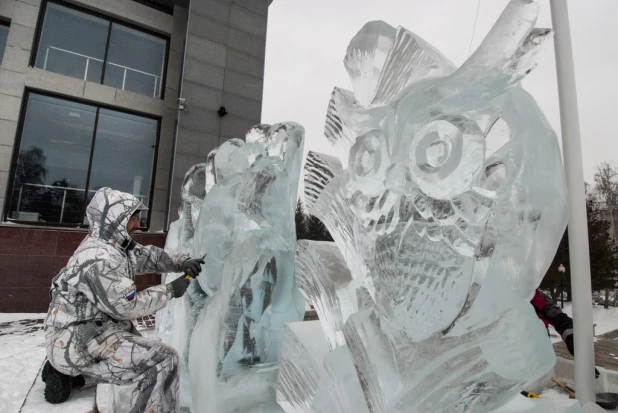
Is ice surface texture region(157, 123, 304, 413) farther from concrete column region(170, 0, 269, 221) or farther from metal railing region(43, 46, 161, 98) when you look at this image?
metal railing region(43, 46, 161, 98)

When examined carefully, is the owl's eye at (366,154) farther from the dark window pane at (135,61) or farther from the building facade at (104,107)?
the dark window pane at (135,61)

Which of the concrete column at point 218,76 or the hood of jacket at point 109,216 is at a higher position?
the concrete column at point 218,76

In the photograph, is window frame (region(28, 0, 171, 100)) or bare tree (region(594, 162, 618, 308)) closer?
window frame (region(28, 0, 171, 100))

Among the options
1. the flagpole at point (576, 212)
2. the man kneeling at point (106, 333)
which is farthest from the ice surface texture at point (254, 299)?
the flagpole at point (576, 212)

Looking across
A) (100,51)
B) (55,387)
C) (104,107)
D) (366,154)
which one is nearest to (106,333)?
(55,387)

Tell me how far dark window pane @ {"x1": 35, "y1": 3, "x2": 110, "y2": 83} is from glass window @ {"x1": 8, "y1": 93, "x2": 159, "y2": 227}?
0.67m

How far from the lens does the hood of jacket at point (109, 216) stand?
6.25 ft

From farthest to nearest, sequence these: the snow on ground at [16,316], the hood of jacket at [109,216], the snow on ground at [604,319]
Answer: the snow on ground at [604,319] < the snow on ground at [16,316] < the hood of jacket at [109,216]

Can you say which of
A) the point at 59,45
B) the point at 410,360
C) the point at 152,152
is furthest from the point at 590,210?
the point at 59,45

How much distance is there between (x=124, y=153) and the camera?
23.8ft

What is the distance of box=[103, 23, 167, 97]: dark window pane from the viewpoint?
7.32 metres

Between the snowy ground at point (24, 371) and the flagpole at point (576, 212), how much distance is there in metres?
0.81

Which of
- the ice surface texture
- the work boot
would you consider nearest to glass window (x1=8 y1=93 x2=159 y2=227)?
the work boot

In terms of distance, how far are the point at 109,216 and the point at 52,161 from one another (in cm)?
592
